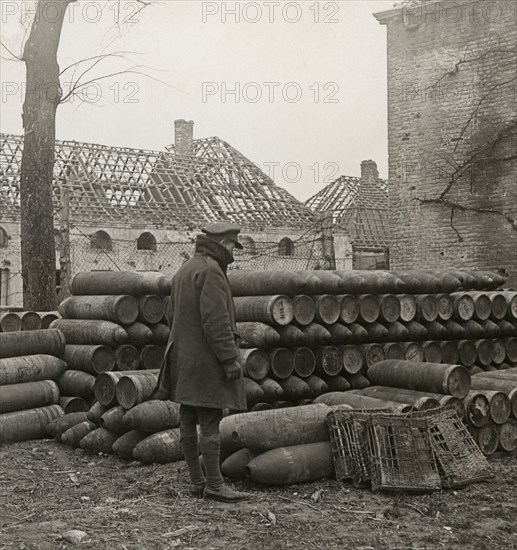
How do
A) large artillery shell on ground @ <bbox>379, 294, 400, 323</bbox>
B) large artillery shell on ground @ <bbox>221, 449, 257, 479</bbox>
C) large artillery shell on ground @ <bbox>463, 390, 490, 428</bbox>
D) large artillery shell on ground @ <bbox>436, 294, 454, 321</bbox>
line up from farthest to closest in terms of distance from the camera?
large artillery shell on ground @ <bbox>436, 294, 454, 321</bbox> < large artillery shell on ground @ <bbox>379, 294, 400, 323</bbox> < large artillery shell on ground @ <bbox>463, 390, 490, 428</bbox> < large artillery shell on ground @ <bbox>221, 449, 257, 479</bbox>

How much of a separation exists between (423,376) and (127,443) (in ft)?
10.5

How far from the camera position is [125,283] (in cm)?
989

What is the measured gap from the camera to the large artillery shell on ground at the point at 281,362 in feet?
29.4

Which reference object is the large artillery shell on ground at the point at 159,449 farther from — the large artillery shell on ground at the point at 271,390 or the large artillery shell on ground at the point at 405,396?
the large artillery shell on ground at the point at 405,396

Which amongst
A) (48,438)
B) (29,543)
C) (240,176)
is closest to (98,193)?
(240,176)

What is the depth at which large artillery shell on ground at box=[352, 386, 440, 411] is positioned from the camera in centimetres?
750

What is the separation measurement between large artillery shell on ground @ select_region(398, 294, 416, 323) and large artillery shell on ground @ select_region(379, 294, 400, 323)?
5.5 inches

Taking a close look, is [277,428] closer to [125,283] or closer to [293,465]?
[293,465]

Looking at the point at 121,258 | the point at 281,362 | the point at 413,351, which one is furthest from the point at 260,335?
the point at 121,258

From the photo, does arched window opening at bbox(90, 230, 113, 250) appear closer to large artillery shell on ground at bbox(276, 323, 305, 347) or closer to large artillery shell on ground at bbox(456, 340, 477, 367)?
large artillery shell on ground at bbox(456, 340, 477, 367)

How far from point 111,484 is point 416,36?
40.0ft

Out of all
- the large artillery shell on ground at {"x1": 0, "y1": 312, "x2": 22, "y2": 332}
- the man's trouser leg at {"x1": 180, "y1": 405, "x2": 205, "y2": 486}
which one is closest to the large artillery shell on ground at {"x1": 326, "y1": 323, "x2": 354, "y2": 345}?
the man's trouser leg at {"x1": 180, "y1": 405, "x2": 205, "y2": 486}

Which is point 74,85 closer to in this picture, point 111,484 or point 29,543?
point 111,484

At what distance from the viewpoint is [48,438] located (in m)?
9.23
